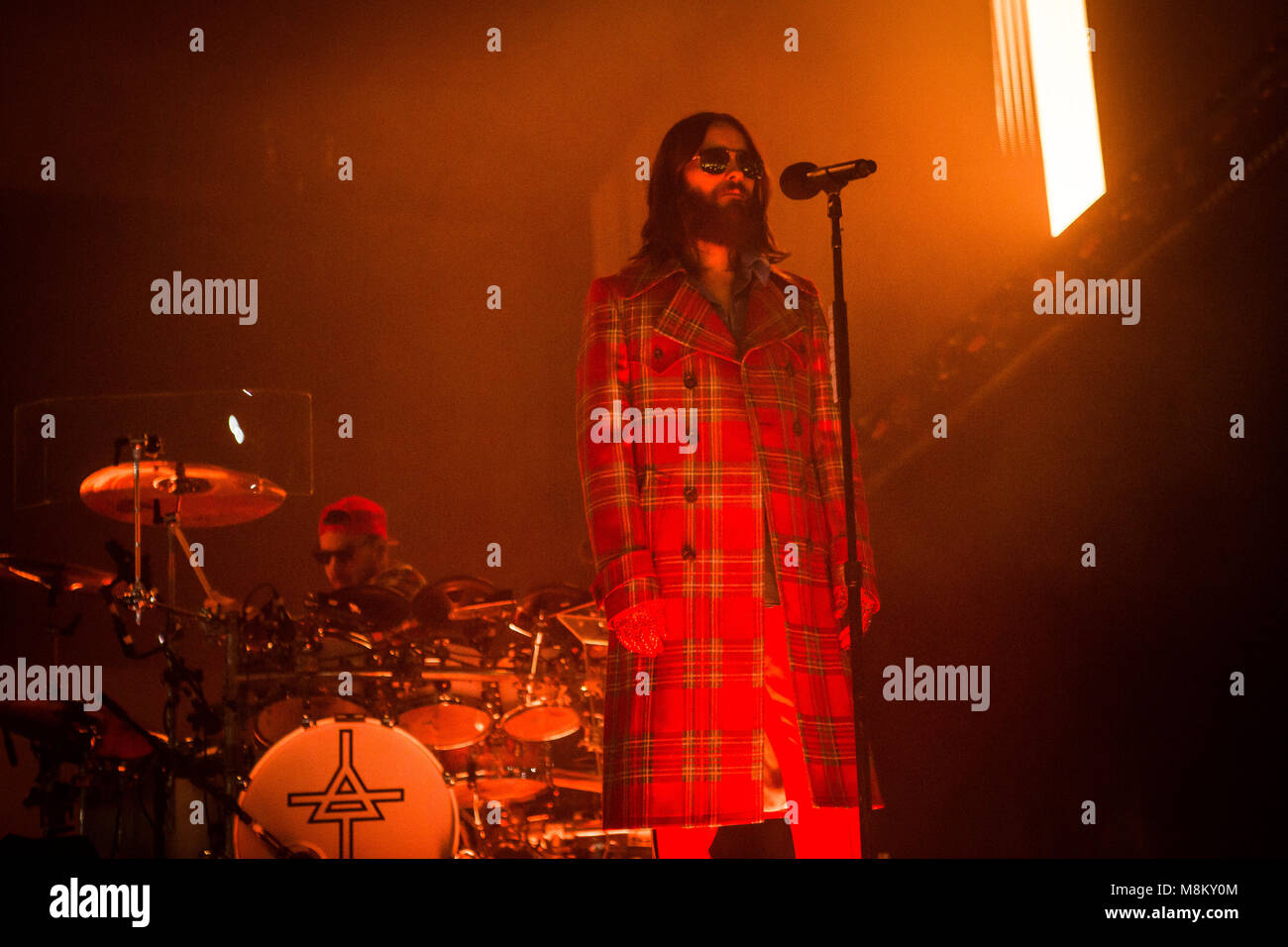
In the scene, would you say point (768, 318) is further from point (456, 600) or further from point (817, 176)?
point (456, 600)

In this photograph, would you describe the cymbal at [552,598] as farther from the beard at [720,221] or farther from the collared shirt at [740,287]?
the beard at [720,221]

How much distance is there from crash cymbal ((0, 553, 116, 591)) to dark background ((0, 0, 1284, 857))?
288 mm

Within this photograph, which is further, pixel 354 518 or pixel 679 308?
pixel 354 518

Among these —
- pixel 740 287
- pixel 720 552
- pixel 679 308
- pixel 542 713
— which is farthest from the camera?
pixel 542 713

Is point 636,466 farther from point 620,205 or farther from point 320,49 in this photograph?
point 320,49

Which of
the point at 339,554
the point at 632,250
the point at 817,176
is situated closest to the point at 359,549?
the point at 339,554

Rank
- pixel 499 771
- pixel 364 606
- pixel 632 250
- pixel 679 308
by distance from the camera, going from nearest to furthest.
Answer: pixel 679 308 < pixel 364 606 < pixel 632 250 < pixel 499 771

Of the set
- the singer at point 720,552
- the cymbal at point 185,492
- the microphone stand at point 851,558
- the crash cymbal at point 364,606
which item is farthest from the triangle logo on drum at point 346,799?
the microphone stand at point 851,558

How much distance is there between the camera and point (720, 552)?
259 centimetres

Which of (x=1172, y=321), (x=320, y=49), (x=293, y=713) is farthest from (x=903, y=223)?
(x=293, y=713)

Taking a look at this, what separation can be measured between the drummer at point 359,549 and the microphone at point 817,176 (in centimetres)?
150

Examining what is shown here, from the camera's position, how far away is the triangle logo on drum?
310 cm

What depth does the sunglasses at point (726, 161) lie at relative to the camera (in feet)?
9.37

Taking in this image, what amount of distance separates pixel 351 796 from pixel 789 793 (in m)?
1.21
